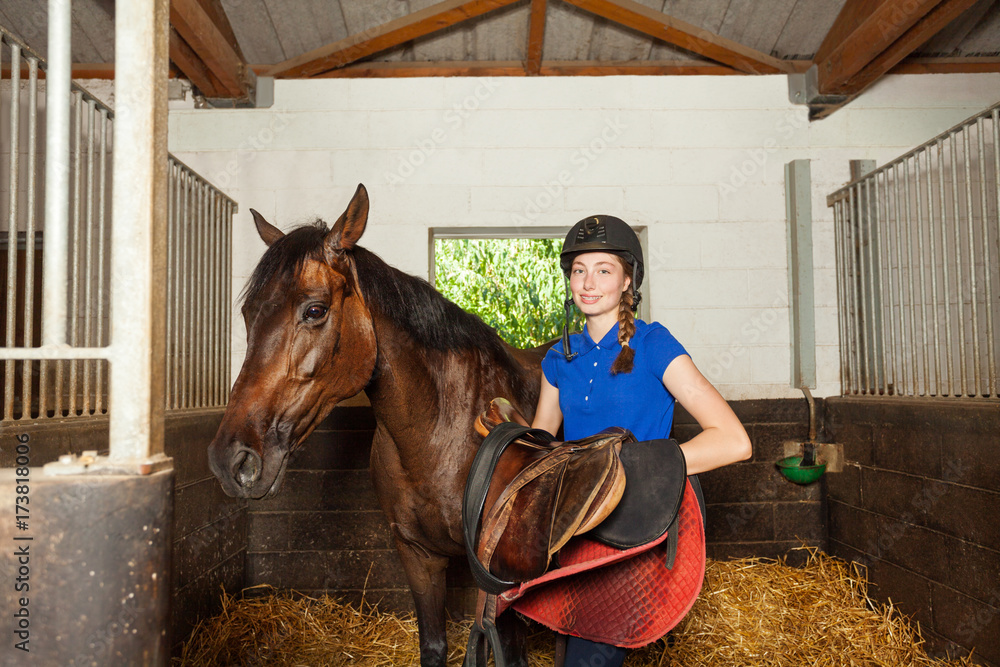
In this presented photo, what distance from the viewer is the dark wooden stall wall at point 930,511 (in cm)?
215

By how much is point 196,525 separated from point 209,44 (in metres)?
2.10

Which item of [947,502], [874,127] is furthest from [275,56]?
[947,502]

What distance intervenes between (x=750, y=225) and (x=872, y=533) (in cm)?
164

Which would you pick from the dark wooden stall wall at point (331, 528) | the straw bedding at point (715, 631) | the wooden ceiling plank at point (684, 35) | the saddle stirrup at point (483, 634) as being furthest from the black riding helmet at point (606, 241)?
the wooden ceiling plank at point (684, 35)

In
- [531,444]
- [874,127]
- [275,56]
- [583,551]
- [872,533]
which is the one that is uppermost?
[275,56]

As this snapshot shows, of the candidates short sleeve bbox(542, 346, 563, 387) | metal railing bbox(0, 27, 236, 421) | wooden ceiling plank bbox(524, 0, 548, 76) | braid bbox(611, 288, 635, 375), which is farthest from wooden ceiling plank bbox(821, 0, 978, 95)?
metal railing bbox(0, 27, 236, 421)

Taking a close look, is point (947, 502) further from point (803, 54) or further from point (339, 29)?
point (339, 29)

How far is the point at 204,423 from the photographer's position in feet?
8.46

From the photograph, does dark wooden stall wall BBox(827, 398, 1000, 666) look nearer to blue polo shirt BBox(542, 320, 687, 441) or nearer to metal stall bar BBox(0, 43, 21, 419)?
blue polo shirt BBox(542, 320, 687, 441)

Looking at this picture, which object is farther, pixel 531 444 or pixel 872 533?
A: pixel 872 533

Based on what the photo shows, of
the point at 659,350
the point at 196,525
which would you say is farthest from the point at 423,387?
the point at 196,525

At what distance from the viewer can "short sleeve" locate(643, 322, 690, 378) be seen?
1313mm

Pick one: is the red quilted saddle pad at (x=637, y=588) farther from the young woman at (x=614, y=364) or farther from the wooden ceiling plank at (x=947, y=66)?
the wooden ceiling plank at (x=947, y=66)

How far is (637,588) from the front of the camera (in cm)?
123
